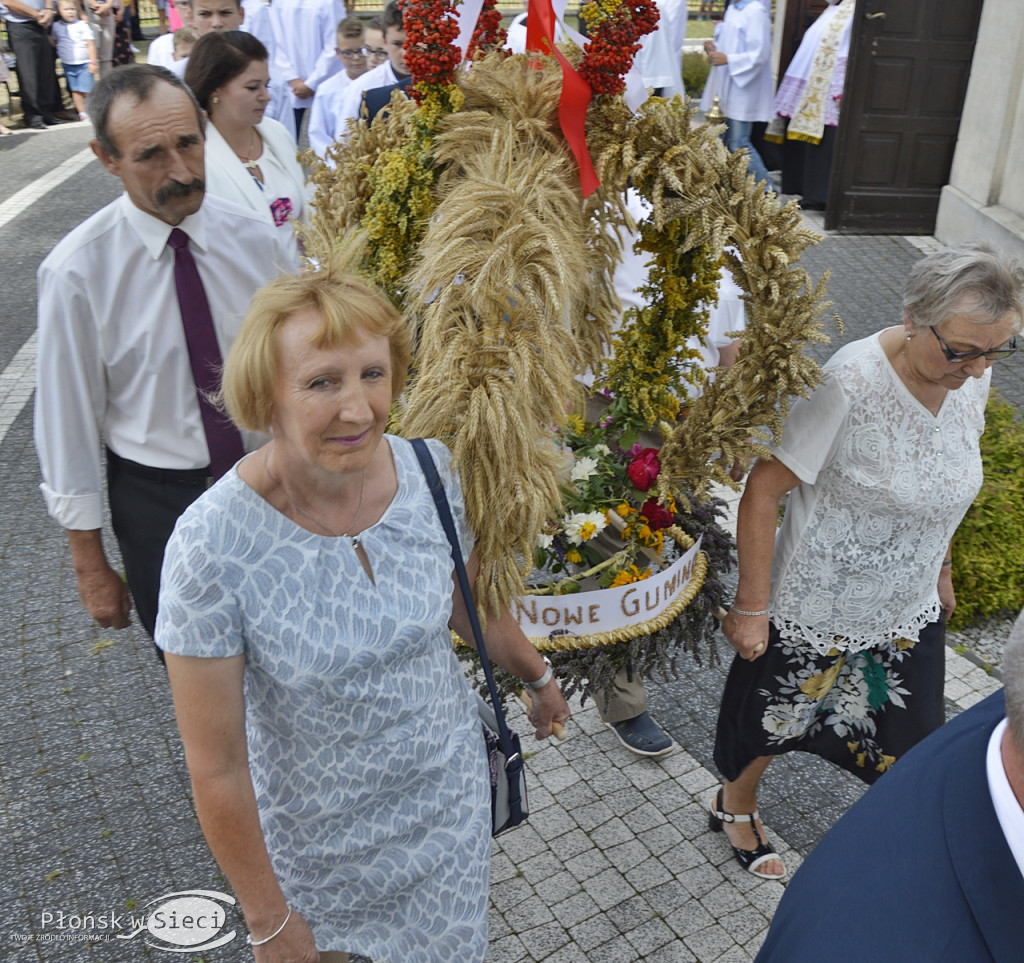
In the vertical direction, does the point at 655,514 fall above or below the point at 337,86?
below

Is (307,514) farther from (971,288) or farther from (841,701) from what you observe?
(841,701)

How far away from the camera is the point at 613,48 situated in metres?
2.45

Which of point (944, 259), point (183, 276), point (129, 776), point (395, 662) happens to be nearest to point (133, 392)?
point (183, 276)

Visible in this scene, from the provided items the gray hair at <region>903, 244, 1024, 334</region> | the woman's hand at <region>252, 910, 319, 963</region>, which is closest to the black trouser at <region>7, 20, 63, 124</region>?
the gray hair at <region>903, 244, 1024, 334</region>

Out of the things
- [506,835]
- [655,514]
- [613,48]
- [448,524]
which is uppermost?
A: [613,48]

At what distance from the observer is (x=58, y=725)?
3.74 m

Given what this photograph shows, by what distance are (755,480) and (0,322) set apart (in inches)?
263

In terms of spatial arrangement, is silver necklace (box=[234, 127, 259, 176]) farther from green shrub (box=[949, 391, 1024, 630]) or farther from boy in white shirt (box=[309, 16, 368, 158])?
green shrub (box=[949, 391, 1024, 630])

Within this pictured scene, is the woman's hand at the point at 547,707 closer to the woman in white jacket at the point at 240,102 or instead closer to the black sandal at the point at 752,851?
the black sandal at the point at 752,851

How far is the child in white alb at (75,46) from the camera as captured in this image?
12969mm

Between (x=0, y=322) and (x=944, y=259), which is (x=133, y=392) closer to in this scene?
(x=944, y=259)

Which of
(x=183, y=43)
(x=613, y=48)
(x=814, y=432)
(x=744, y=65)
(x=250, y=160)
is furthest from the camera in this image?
(x=744, y=65)

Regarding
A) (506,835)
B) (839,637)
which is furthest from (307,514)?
(506,835)

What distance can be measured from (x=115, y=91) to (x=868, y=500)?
226cm
